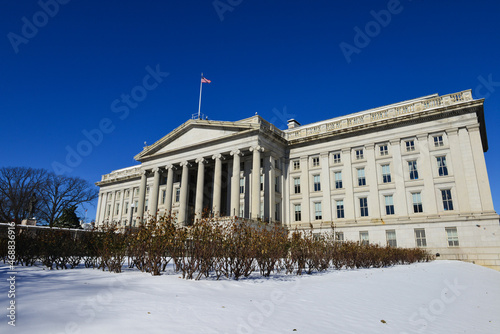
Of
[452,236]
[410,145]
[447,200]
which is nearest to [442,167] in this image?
[447,200]

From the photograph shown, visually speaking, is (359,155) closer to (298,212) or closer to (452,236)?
(298,212)

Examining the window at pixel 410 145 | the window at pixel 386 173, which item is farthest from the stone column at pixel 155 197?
the window at pixel 410 145

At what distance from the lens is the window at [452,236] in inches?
1222

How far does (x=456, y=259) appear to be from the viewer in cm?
3039

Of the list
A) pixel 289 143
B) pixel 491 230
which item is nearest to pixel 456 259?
pixel 491 230

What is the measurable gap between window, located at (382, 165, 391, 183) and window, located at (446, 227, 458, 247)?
799 centimetres

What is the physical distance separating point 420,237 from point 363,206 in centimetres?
692

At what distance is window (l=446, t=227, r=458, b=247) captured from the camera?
102ft

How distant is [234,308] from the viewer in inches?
282

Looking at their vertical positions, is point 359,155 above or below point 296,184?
above

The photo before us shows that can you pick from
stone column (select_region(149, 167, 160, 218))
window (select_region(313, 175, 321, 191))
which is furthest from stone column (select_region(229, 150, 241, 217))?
stone column (select_region(149, 167, 160, 218))

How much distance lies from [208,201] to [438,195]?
2989cm

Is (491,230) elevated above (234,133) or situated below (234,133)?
below

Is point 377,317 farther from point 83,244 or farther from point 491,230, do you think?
point 491,230
